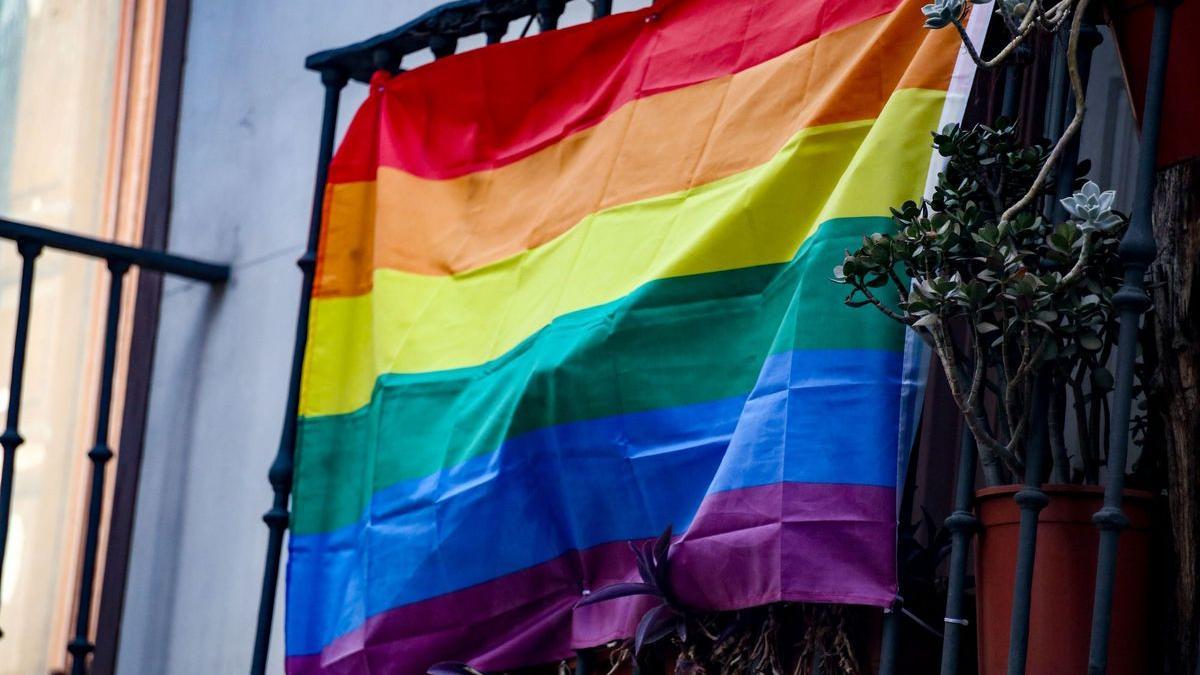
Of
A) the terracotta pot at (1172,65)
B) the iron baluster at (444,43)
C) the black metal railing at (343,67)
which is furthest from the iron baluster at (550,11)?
the terracotta pot at (1172,65)

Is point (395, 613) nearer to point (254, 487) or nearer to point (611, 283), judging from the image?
point (611, 283)

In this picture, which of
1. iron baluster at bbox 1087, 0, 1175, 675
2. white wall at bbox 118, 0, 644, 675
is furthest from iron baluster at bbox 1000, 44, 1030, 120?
white wall at bbox 118, 0, 644, 675

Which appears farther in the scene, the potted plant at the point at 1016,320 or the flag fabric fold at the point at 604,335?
the flag fabric fold at the point at 604,335

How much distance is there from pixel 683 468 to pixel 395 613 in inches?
30.4

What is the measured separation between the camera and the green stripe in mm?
2936

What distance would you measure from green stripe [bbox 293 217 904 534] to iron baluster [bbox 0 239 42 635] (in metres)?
0.86

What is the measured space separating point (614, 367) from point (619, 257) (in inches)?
8.9

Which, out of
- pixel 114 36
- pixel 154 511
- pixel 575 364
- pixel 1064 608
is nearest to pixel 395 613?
pixel 575 364

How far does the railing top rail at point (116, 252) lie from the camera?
177 inches

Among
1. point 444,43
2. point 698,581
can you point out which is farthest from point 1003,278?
point 444,43

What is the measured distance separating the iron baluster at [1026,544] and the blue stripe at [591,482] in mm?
277

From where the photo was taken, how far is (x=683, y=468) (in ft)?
10.3

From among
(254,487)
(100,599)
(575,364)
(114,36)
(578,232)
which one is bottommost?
(100,599)

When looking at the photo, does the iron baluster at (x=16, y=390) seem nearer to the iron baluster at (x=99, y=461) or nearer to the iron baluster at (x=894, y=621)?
the iron baluster at (x=99, y=461)
